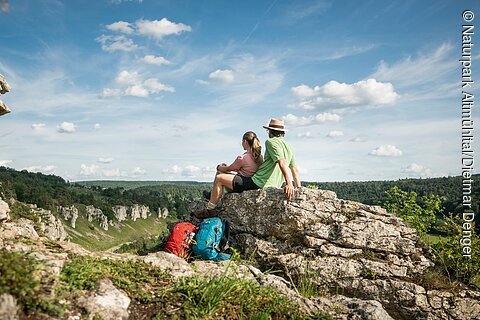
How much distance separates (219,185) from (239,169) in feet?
3.02

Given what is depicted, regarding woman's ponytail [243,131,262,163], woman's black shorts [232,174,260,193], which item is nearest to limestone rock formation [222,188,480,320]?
woman's black shorts [232,174,260,193]

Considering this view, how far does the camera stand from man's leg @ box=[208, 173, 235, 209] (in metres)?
10.8

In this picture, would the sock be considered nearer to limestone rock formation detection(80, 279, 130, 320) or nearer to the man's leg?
the man's leg

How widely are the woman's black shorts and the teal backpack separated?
1.86 m

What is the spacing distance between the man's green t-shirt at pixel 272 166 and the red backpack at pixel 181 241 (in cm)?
294

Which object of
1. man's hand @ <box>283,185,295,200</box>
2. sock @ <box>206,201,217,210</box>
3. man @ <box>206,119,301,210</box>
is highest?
man @ <box>206,119,301,210</box>

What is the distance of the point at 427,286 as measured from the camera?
9.23 m

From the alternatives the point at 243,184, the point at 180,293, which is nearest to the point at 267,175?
the point at 243,184

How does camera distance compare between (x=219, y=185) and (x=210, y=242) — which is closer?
(x=210, y=242)

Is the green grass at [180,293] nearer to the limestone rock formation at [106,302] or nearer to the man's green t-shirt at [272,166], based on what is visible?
the limestone rock formation at [106,302]

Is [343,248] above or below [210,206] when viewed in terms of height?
below

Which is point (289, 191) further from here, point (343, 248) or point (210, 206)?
point (210, 206)

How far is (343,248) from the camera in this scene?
9.98 m

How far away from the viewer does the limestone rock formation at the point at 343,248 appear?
8.94 metres
